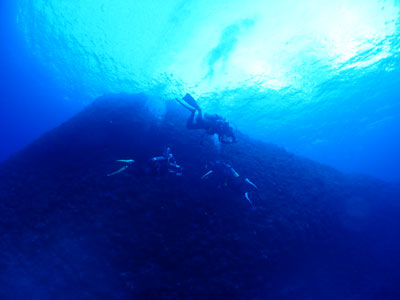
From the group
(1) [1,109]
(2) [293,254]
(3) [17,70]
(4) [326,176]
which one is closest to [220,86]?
(4) [326,176]

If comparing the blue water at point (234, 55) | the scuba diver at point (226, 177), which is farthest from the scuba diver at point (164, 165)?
the blue water at point (234, 55)

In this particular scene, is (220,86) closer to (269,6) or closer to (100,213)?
(269,6)

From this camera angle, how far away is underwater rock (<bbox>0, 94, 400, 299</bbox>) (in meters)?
6.08

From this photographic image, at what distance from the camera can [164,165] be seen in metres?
8.39

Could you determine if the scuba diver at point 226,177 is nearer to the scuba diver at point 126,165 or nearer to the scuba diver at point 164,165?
the scuba diver at point 164,165

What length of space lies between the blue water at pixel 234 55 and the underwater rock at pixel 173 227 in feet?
28.4

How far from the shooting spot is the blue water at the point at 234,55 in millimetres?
14828

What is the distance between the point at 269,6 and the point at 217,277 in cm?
1497

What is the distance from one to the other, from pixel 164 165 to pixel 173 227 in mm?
2314

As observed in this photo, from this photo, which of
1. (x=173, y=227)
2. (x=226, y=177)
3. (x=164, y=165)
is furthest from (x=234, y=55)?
(x=173, y=227)

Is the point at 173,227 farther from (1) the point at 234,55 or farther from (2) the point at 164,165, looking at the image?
(1) the point at 234,55

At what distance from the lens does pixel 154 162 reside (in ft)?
26.9

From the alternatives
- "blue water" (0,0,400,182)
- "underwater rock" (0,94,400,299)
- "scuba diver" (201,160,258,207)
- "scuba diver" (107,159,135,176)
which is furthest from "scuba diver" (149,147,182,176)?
"blue water" (0,0,400,182)

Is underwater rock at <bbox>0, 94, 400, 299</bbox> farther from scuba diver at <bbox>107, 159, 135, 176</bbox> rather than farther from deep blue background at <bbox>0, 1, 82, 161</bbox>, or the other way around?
deep blue background at <bbox>0, 1, 82, 161</bbox>
